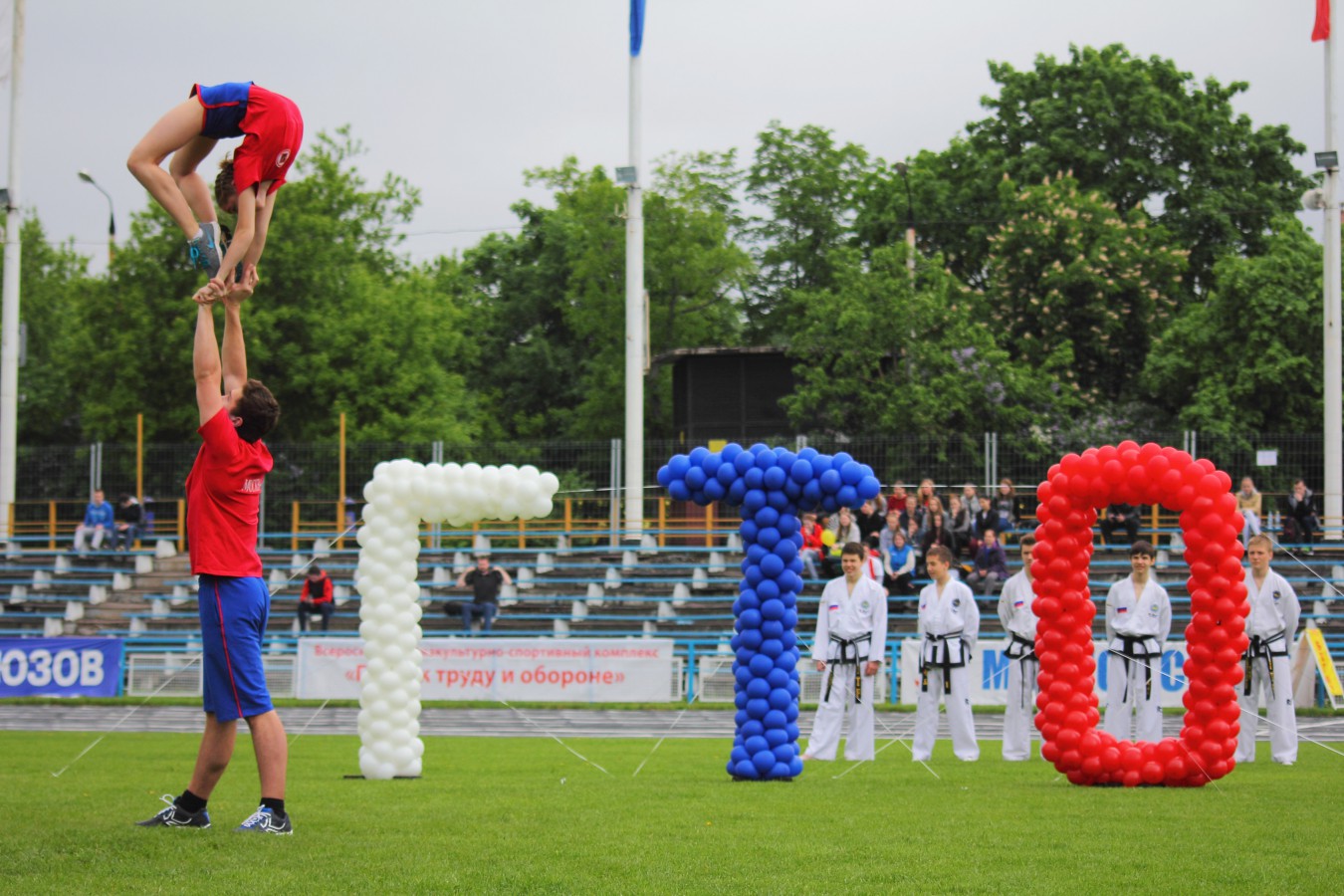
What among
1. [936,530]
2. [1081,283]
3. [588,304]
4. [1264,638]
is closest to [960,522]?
[936,530]

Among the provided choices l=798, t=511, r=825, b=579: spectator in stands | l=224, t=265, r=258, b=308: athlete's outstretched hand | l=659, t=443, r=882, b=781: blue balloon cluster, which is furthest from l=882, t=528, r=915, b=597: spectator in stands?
l=224, t=265, r=258, b=308: athlete's outstretched hand

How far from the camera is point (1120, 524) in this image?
23.5 meters

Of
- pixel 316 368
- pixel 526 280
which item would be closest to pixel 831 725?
pixel 316 368

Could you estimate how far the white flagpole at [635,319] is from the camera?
25656 millimetres

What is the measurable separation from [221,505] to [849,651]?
23.8 ft

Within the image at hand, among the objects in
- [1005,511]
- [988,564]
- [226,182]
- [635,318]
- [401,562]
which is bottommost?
[988,564]

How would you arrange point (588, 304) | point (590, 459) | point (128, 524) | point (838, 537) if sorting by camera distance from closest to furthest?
point (838, 537), point (590, 459), point (128, 524), point (588, 304)

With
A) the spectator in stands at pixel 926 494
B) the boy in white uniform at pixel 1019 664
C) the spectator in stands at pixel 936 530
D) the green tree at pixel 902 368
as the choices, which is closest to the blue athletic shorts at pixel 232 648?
the boy in white uniform at pixel 1019 664

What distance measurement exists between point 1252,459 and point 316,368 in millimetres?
23686

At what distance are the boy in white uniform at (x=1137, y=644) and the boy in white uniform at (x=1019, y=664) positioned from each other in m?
0.77

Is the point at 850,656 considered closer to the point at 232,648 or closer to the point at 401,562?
the point at 401,562

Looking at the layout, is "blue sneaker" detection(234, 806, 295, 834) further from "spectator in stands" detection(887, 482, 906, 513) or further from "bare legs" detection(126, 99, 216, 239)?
"spectator in stands" detection(887, 482, 906, 513)

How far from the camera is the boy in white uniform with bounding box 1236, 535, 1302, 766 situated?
1371 centimetres

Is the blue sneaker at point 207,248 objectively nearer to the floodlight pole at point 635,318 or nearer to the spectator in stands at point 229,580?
the spectator in stands at point 229,580
